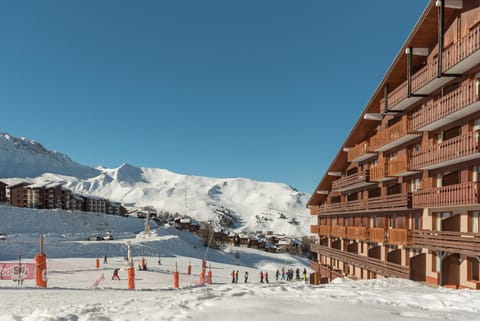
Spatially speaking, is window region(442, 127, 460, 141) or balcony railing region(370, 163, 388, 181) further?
balcony railing region(370, 163, 388, 181)

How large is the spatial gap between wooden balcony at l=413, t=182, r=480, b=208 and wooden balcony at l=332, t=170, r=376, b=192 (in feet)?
18.8

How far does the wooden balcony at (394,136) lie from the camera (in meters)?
19.2

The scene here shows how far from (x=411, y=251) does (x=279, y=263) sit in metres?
58.8

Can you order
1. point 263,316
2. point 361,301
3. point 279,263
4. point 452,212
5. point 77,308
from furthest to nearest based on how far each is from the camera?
point 279,263, point 452,212, point 361,301, point 77,308, point 263,316

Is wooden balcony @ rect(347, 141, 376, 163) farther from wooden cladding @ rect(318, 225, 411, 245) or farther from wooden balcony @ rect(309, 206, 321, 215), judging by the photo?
wooden balcony @ rect(309, 206, 321, 215)

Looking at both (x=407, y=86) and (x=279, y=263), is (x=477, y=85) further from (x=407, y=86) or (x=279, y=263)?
(x=279, y=263)

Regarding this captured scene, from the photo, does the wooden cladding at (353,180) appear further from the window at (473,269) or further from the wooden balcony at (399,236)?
the window at (473,269)

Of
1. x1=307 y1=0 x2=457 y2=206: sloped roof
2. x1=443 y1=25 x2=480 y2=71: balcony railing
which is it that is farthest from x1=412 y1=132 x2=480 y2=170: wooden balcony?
x1=307 y1=0 x2=457 y2=206: sloped roof

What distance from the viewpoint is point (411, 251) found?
19422 mm

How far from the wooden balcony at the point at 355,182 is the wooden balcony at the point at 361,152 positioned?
50.2 inches

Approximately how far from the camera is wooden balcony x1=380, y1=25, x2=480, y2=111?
1374cm

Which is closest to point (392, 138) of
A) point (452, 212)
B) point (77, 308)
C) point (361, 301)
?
point (452, 212)

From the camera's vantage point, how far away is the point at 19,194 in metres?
110

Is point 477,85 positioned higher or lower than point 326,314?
higher
